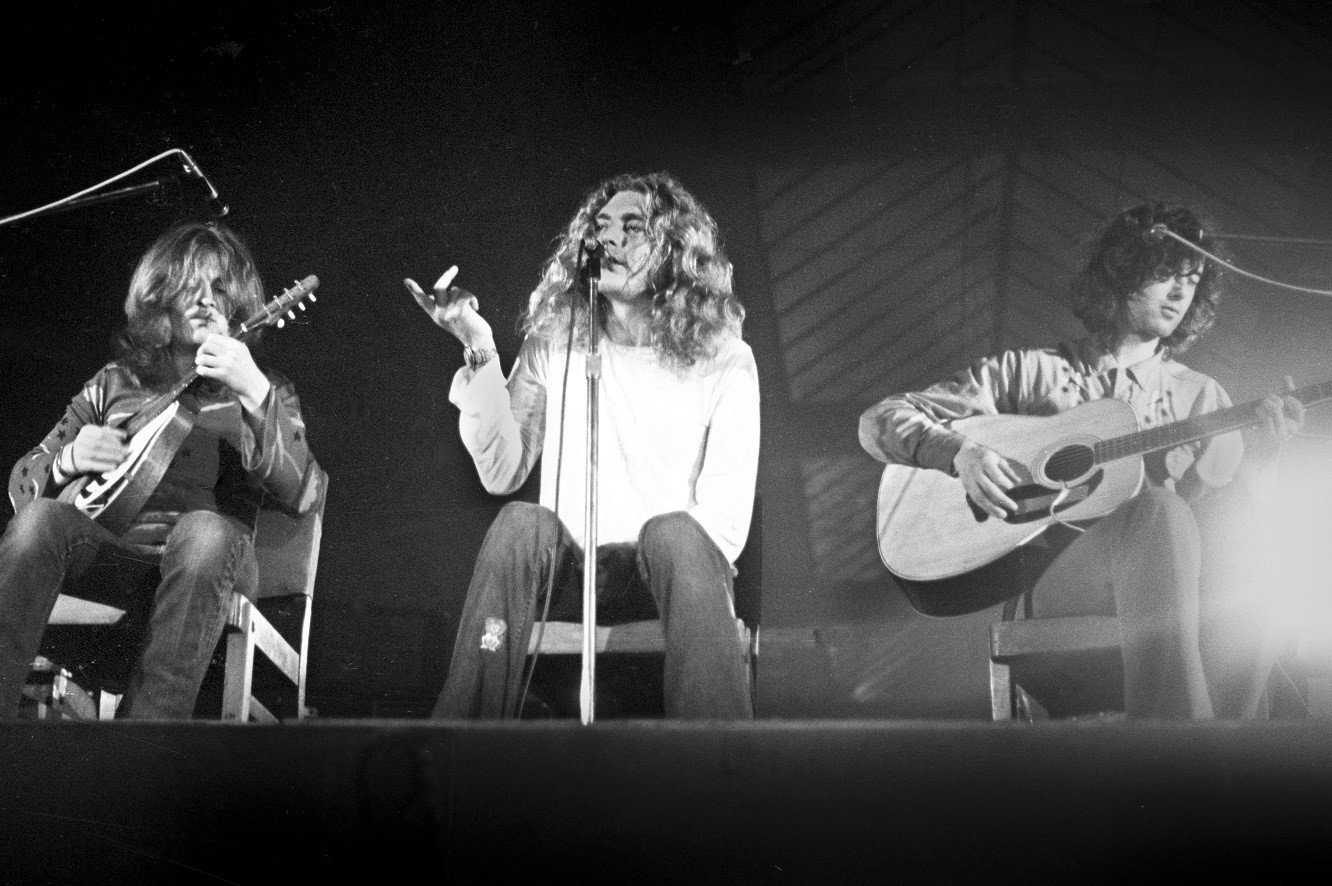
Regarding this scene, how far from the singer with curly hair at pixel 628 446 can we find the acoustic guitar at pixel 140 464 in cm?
55

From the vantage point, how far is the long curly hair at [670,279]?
294 centimetres

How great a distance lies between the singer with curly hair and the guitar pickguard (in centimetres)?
54

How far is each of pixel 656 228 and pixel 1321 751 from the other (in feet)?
6.60

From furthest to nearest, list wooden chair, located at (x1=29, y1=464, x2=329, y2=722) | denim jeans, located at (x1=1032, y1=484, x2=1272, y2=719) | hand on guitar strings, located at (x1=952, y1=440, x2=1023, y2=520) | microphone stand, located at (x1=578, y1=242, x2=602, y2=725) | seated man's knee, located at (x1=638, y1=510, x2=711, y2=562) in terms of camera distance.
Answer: hand on guitar strings, located at (x1=952, y1=440, x2=1023, y2=520) → wooden chair, located at (x1=29, y1=464, x2=329, y2=722) → seated man's knee, located at (x1=638, y1=510, x2=711, y2=562) → denim jeans, located at (x1=1032, y1=484, x2=1272, y2=719) → microphone stand, located at (x1=578, y1=242, x2=602, y2=725)

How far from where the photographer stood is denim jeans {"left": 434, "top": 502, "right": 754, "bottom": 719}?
227cm

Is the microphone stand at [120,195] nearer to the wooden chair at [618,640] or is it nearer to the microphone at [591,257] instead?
the microphone at [591,257]

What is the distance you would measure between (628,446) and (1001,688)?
877 millimetres

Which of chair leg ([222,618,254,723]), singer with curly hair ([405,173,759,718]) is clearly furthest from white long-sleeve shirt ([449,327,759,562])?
chair leg ([222,618,254,723])

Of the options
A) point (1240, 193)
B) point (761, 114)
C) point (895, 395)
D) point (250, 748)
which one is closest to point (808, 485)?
point (895, 395)

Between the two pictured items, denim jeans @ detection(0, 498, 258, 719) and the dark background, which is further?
the dark background

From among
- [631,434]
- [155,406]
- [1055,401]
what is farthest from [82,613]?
[1055,401]

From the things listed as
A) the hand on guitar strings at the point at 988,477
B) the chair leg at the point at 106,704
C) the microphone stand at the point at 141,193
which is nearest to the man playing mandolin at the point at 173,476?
the microphone stand at the point at 141,193

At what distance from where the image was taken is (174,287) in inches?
121

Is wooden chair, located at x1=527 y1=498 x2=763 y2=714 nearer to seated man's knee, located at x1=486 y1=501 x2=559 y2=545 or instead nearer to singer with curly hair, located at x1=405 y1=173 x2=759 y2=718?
singer with curly hair, located at x1=405 y1=173 x2=759 y2=718
